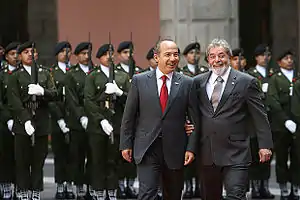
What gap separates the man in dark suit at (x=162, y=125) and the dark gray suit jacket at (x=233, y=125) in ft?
0.55

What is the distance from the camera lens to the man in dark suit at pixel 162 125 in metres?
8.96

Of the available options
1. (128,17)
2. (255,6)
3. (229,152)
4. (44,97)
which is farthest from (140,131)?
(255,6)

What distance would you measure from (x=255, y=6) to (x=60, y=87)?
593cm

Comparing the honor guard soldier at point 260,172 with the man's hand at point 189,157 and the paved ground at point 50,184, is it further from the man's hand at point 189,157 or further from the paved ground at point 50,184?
the man's hand at point 189,157

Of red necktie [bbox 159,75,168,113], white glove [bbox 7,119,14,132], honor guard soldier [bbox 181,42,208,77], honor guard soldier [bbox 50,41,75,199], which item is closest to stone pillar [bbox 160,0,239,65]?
honor guard soldier [bbox 181,42,208,77]

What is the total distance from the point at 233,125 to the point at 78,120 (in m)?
4.09

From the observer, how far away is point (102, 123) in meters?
12.1

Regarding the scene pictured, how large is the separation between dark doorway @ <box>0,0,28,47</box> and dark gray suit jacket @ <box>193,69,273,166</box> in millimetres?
9806

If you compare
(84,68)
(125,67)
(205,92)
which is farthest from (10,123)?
(205,92)

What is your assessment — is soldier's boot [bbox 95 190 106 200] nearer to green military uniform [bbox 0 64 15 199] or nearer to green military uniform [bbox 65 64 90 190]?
green military uniform [bbox 65 64 90 190]

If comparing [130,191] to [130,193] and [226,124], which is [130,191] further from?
[226,124]

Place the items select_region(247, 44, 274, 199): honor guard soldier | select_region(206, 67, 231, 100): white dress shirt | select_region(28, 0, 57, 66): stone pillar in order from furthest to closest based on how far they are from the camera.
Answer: select_region(28, 0, 57, 66): stone pillar, select_region(247, 44, 274, 199): honor guard soldier, select_region(206, 67, 231, 100): white dress shirt

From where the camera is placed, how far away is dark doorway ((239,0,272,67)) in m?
18.2

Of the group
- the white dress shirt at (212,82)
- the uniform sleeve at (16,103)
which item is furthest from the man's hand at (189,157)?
the uniform sleeve at (16,103)
